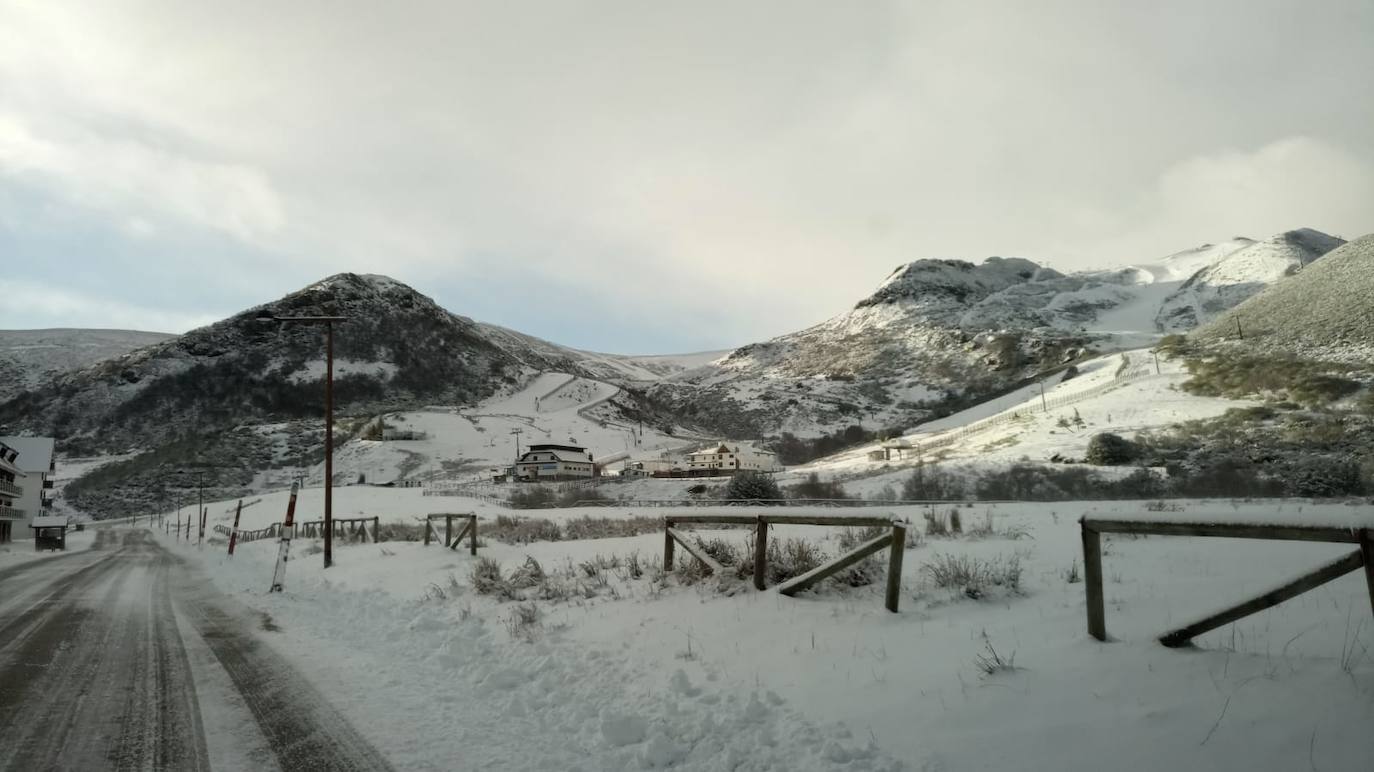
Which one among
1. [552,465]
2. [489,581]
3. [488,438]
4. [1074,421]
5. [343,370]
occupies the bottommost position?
[489,581]

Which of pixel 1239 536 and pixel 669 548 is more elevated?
pixel 1239 536

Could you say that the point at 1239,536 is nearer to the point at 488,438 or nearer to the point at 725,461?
the point at 725,461

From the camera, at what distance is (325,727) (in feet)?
17.1

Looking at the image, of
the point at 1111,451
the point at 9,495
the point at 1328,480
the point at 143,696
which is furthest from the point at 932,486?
the point at 9,495

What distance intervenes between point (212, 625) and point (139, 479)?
117 m

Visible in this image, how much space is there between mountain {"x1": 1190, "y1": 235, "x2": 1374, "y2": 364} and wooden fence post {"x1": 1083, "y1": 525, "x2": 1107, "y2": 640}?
54665 mm

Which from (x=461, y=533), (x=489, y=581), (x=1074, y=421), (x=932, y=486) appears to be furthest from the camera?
(x=1074, y=421)

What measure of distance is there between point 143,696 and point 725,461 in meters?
83.5

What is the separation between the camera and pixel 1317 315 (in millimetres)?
53562

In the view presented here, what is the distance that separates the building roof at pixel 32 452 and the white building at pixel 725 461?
259 ft

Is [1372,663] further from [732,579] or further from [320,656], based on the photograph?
[320,656]

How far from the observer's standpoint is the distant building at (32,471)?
7350 cm

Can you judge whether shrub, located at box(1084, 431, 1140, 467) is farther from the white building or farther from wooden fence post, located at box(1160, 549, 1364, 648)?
the white building

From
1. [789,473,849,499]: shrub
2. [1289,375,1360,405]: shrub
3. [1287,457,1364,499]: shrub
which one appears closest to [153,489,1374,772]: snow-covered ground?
[1287,457,1364,499]: shrub
